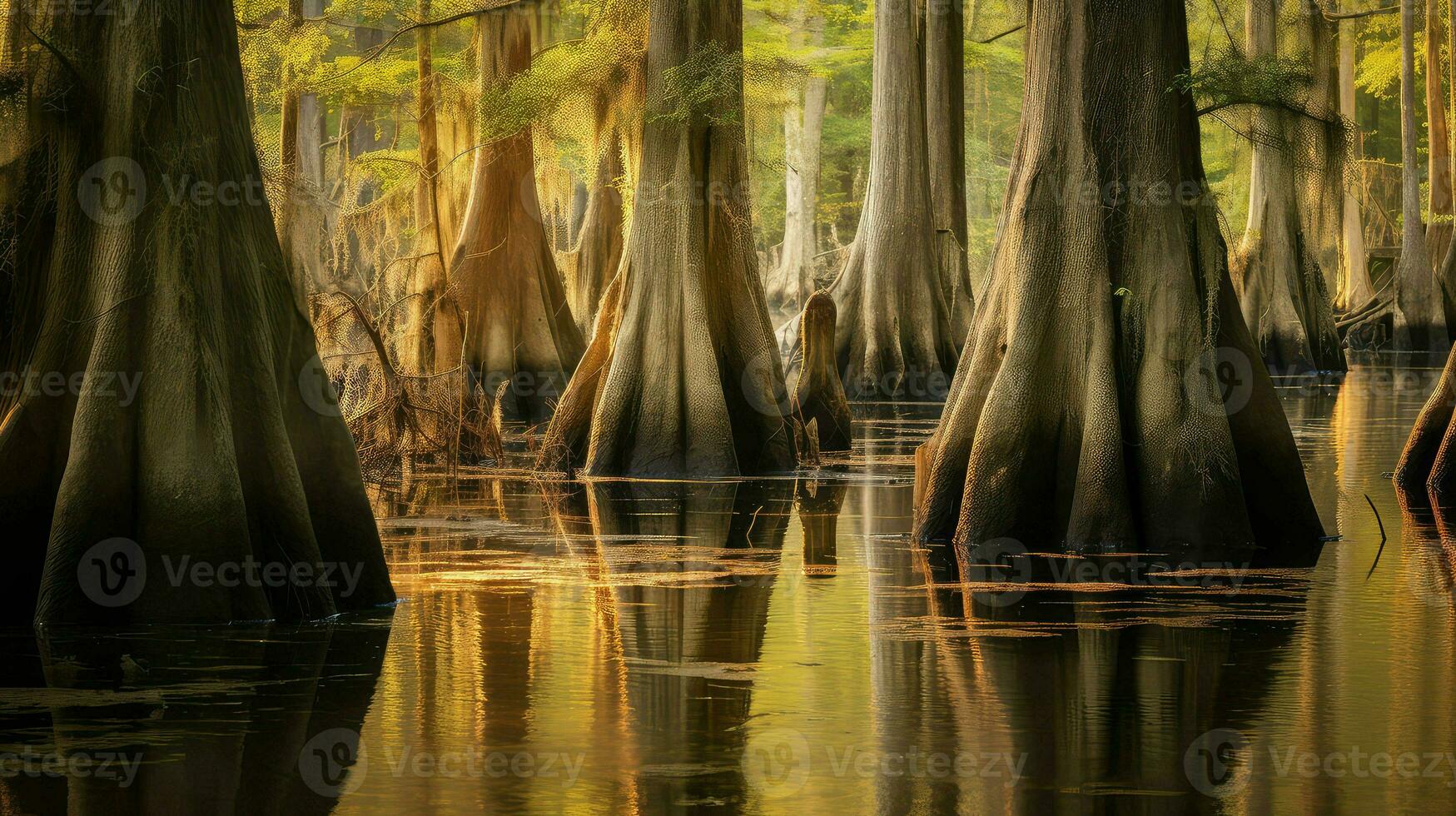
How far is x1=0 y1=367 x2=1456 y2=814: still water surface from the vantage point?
7.00 meters

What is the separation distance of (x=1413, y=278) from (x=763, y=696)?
3702cm

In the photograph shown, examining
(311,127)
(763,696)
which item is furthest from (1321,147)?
(311,127)

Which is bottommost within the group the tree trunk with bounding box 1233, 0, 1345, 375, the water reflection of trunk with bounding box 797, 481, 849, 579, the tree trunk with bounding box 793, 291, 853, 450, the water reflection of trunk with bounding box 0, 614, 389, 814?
the water reflection of trunk with bounding box 0, 614, 389, 814

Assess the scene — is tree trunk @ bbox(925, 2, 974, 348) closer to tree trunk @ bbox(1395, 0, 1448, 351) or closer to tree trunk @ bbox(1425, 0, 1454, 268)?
tree trunk @ bbox(1395, 0, 1448, 351)

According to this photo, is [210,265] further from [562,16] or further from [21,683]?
[562,16]

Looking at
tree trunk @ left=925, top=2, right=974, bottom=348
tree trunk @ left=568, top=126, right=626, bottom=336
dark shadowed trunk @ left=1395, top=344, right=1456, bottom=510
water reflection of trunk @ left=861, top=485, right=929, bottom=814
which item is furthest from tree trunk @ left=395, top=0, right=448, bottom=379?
tree trunk @ left=925, top=2, right=974, bottom=348

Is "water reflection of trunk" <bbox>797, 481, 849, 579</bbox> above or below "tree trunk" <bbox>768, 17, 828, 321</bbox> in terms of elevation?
below

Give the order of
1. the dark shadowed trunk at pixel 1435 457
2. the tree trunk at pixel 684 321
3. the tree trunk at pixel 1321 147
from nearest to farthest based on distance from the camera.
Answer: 1. the tree trunk at pixel 1321 147
2. the dark shadowed trunk at pixel 1435 457
3. the tree trunk at pixel 684 321

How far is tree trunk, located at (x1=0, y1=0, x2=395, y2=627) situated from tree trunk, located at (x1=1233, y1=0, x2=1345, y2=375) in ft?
97.5

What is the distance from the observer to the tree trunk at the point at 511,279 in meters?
26.8

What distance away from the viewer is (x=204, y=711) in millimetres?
8125

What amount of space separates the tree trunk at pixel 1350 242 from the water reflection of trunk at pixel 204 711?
1667 inches

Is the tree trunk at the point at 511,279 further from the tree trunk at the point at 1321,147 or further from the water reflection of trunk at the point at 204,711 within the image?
the water reflection of trunk at the point at 204,711

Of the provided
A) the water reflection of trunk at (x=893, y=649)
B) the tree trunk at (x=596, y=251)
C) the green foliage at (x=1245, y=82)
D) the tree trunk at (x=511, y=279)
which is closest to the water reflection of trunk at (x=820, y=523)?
the water reflection of trunk at (x=893, y=649)
